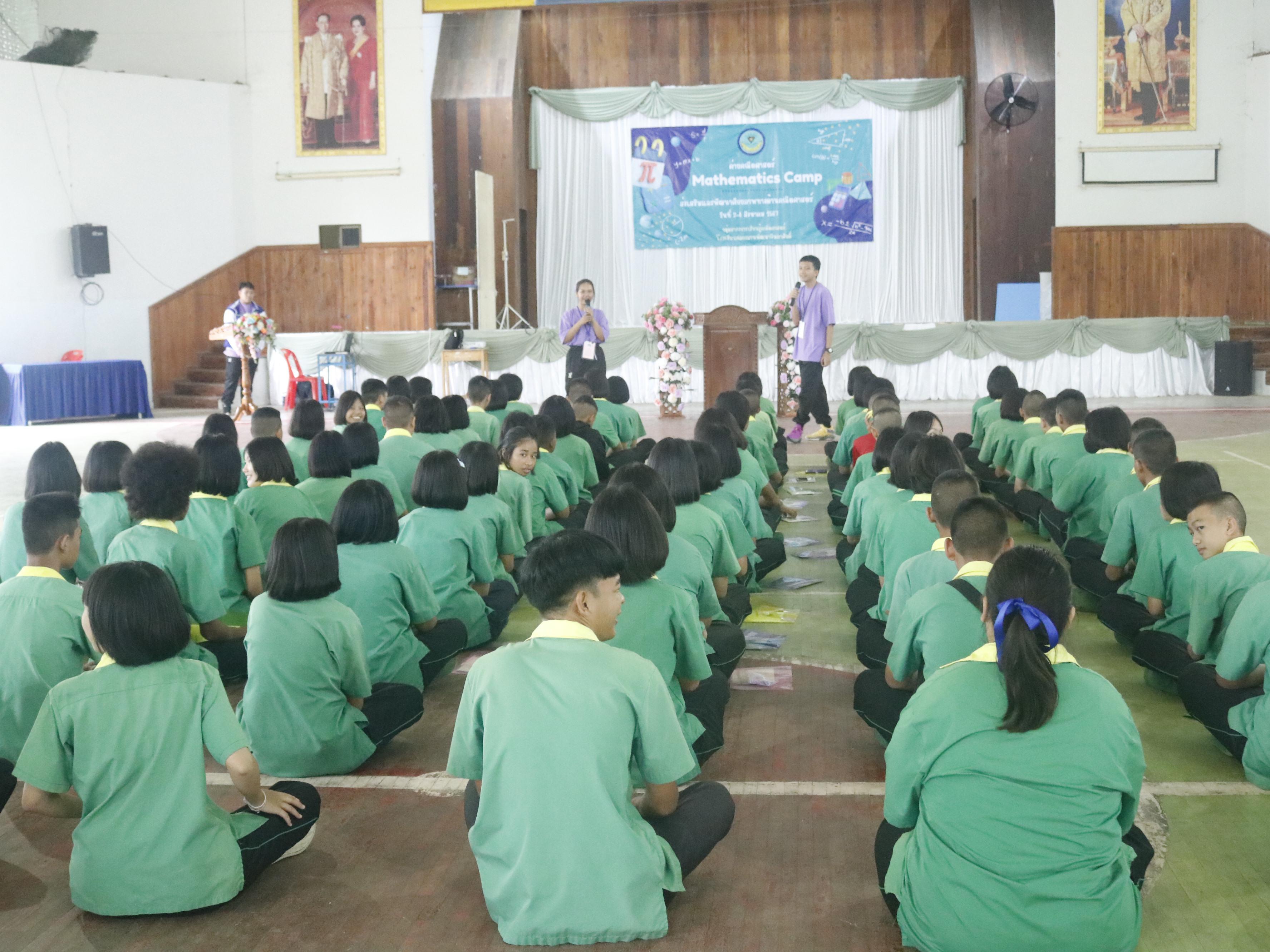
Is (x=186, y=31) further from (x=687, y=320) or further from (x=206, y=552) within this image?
(x=206, y=552)

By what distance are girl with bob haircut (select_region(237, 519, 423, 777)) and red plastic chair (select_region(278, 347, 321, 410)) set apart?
454 inches

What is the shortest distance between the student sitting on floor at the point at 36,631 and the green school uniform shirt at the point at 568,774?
1.33 m

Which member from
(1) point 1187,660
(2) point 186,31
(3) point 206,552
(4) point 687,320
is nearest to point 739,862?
(1) point 1187,660

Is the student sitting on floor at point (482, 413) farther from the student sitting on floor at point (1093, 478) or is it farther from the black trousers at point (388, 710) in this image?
the black trousers at point (388, 710)

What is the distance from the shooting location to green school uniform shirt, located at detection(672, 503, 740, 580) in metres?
4.02

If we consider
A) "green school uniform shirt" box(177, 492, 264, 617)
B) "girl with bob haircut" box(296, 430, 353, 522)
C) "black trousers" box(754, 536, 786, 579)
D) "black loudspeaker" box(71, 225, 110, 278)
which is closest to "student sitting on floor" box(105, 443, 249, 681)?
"green school uniform shirt" box(177, 492, 264, 617)

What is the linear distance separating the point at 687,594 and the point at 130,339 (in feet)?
45.1

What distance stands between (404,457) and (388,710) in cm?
292

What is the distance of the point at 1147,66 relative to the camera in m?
15.5

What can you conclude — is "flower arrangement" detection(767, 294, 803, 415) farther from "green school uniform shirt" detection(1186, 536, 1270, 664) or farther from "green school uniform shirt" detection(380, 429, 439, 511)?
"green school uniform shirt" detection(1186, 536, 1270, 664)

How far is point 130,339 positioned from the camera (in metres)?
15.2

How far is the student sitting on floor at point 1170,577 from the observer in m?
3.78

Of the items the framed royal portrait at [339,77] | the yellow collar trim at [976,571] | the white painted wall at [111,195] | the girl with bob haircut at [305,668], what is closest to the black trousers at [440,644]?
the girl with bob haircut at [305,668]

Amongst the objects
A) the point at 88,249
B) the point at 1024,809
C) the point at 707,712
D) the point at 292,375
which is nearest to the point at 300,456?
the point at 707,712
